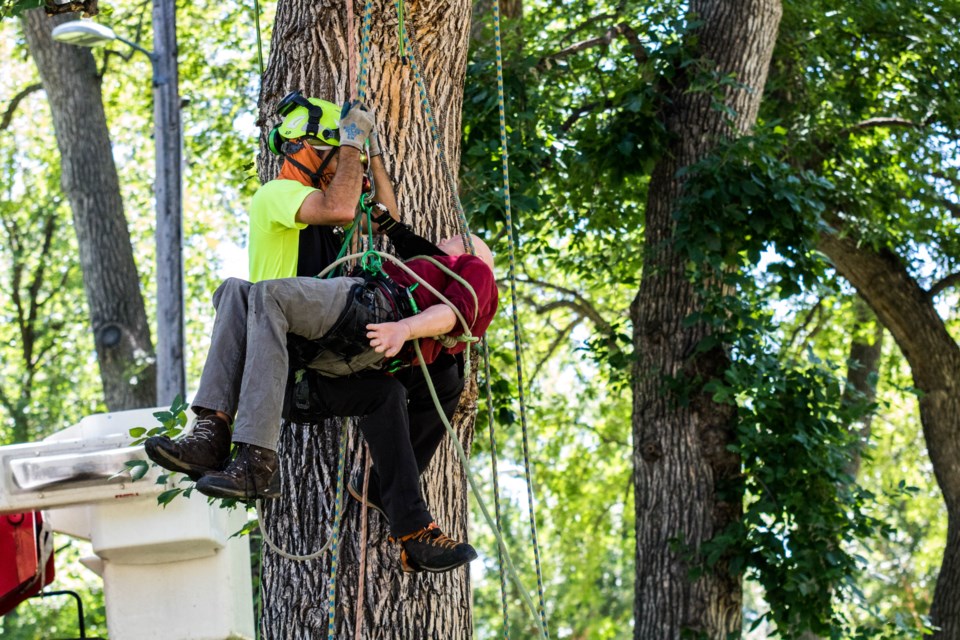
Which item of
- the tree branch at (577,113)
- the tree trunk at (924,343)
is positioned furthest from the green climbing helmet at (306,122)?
the tree trunk at (924,343)

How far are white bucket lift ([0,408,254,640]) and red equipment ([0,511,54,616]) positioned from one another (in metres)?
0.79

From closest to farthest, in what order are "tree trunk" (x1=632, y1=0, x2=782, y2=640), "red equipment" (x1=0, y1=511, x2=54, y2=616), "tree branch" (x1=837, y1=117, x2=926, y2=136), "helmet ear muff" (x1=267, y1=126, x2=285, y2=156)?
"helmet ear muff" (x1=267, y1=126, x2=285, y2=156)
"red equipment" (x1=0, y1=511, x2=54, y2=616)
"tree trunk" (x1=632, y1=0, x2=782, y2=640)
"tree branch" (x1=837, y1=117, x2=926, y2=136)

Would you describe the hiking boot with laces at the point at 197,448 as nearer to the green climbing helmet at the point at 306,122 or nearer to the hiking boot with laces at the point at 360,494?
the hiking boot with laces at the point at 360,494

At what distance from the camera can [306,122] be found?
4.52 meters

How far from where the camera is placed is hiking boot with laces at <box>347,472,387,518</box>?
15.7ft

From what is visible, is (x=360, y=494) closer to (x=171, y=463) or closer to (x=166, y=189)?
(x=171, y=463)

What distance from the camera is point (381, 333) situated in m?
4.11

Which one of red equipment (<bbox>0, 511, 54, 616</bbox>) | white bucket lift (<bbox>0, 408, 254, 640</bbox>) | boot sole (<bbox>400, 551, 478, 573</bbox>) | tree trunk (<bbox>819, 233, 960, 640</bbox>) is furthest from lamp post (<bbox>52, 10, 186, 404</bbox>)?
boot sole (<bbox>400, 551, 478, 573</bbox>)

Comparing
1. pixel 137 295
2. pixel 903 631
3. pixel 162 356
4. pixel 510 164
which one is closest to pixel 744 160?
pixel 510 164

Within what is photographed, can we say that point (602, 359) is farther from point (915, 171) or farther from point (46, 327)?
point (46, 327)

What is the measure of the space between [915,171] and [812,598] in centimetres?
449

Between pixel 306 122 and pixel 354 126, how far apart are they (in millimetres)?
222

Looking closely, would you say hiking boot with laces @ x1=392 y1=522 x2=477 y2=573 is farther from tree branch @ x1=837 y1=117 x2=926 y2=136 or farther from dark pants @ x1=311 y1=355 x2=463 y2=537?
tree branch @ x1=837 y1=117 x2=926 y2=136

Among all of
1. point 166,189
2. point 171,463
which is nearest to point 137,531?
point 171,463
